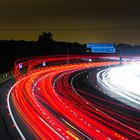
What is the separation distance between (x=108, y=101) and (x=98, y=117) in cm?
1175

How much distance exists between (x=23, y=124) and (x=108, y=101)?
53.9 feet

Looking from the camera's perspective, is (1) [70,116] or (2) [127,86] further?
(2) [127,86]

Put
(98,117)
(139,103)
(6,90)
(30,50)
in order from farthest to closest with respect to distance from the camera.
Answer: (30,50) → (6,90) → (139,103) → (98,117)

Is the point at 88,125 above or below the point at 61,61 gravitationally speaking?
above

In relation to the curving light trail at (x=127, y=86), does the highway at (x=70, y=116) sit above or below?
above

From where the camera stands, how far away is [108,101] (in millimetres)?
46719

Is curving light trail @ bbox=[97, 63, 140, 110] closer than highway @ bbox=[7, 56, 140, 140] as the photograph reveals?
No

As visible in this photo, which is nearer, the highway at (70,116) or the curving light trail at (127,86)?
the highway at (70,116)

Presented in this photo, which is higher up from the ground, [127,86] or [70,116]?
[70,116]

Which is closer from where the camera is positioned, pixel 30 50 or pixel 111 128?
pixel 111 128

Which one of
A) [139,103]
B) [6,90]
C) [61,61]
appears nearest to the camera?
[139,103]

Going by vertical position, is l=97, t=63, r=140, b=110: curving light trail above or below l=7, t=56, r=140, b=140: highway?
below

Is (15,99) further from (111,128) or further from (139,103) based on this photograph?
(111,128)

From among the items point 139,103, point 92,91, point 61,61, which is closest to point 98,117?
point 139,103
